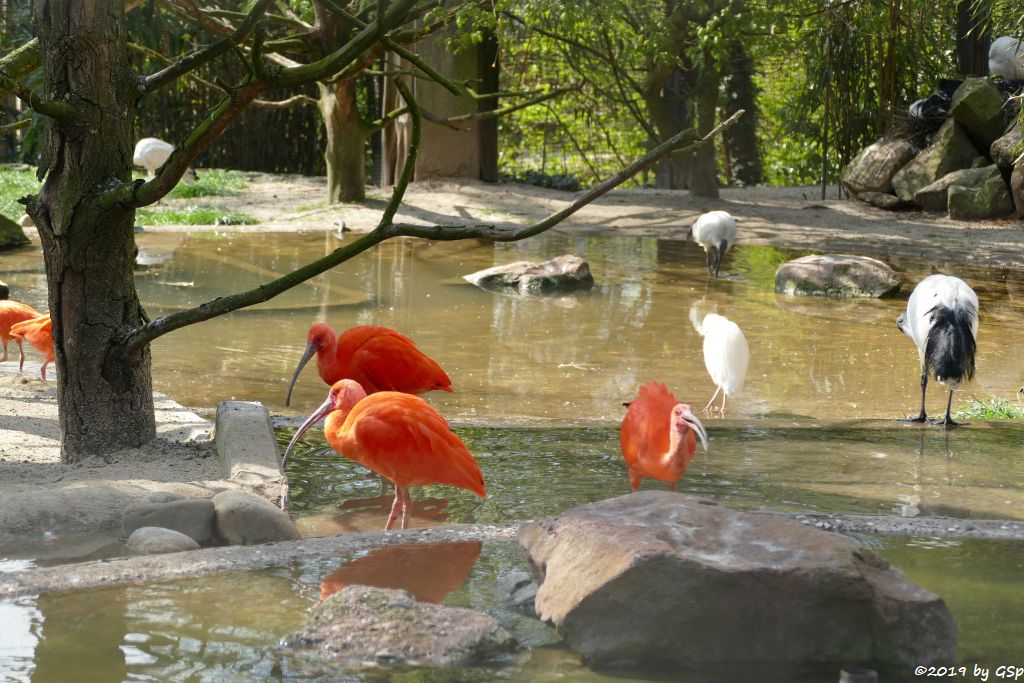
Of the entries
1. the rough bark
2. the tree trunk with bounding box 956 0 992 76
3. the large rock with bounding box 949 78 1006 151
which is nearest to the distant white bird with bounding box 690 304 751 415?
the rough bark

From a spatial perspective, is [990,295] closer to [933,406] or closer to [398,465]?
[933,406]

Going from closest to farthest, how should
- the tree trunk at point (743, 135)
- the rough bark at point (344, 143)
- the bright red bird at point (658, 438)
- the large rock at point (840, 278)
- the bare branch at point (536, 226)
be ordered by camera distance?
the bare branch at point (536, 226), the bright red bird at point (658, 438), the large rock at point (840, 278), the rough bark at point (344, 143), the tree trunk at point (743, 135)

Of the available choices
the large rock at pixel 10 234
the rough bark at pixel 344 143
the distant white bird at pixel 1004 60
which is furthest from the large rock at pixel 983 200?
the large rock at pixel 10 234

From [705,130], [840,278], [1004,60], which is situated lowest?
[840,278]

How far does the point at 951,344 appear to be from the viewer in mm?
6785

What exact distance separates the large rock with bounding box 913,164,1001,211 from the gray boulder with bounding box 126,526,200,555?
1403 centimetres

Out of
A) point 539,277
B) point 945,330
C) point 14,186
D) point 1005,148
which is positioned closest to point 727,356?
point 945,330

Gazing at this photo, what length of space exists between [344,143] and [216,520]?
41.5 feet

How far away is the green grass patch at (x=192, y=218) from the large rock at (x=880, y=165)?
8339 mm

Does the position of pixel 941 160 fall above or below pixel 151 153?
above

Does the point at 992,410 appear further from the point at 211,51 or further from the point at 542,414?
the point at 211,51

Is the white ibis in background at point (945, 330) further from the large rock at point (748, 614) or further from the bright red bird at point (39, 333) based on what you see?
the bright red bird at point (39, 333)

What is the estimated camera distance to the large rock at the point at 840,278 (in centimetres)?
1113

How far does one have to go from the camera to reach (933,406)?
24.6 feet
